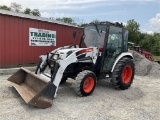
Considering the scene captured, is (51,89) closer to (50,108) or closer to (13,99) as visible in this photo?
(50,108)

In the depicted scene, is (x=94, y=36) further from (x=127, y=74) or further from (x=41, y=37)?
(x=41, y=37)

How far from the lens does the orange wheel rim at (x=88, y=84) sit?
6.34 metres

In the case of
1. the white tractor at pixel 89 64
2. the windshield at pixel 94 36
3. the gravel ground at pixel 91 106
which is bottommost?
the gravel ground at pixel 91 106

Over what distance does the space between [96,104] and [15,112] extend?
2.07m

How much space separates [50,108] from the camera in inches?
208

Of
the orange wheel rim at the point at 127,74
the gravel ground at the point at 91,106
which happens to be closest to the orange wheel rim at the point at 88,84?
the gravel ground at the point at 91,106

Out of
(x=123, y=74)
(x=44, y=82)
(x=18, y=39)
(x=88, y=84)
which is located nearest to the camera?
(x=44, y=82)

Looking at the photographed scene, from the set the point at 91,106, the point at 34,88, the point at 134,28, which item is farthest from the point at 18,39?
the point at 134,28

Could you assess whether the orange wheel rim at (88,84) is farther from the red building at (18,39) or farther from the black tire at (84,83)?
the red building at (18,39)

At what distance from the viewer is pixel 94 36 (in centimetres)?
726

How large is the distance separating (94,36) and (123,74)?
171 centimetres

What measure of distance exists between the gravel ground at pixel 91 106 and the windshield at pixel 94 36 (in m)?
1.53

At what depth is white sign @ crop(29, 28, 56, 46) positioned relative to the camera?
11.7m

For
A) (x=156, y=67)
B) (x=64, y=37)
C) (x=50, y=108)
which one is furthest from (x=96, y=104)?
(x=64, y=37)
